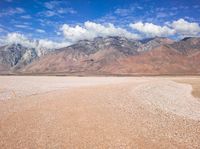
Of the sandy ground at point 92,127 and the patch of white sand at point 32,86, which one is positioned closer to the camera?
the sandy ground at point 92,127

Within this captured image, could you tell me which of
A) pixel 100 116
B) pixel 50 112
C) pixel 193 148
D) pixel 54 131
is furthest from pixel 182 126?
pixel 50 112

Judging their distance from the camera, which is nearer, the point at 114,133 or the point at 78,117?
the point at 114,133

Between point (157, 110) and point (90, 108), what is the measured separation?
6804mm

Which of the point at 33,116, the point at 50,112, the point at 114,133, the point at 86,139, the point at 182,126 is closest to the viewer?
the point at 86,139

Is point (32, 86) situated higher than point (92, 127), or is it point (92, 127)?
point (92, 127)

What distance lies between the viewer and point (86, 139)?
16.1 meters

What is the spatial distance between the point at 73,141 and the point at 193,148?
22.9 feet

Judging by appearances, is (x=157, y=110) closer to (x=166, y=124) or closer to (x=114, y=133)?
(x=166, y=124)

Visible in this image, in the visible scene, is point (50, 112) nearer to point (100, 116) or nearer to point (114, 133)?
point (100, 116)

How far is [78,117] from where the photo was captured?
69.8 feet

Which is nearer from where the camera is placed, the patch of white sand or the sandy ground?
the sandy ground

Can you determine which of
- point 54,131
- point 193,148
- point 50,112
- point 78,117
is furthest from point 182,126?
point 50,112

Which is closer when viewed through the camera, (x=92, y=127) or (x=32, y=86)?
(x=92, y=127)

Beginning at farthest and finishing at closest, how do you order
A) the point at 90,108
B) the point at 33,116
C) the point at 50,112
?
the point at 90,108
the point at 50,112
the point at 33,116
